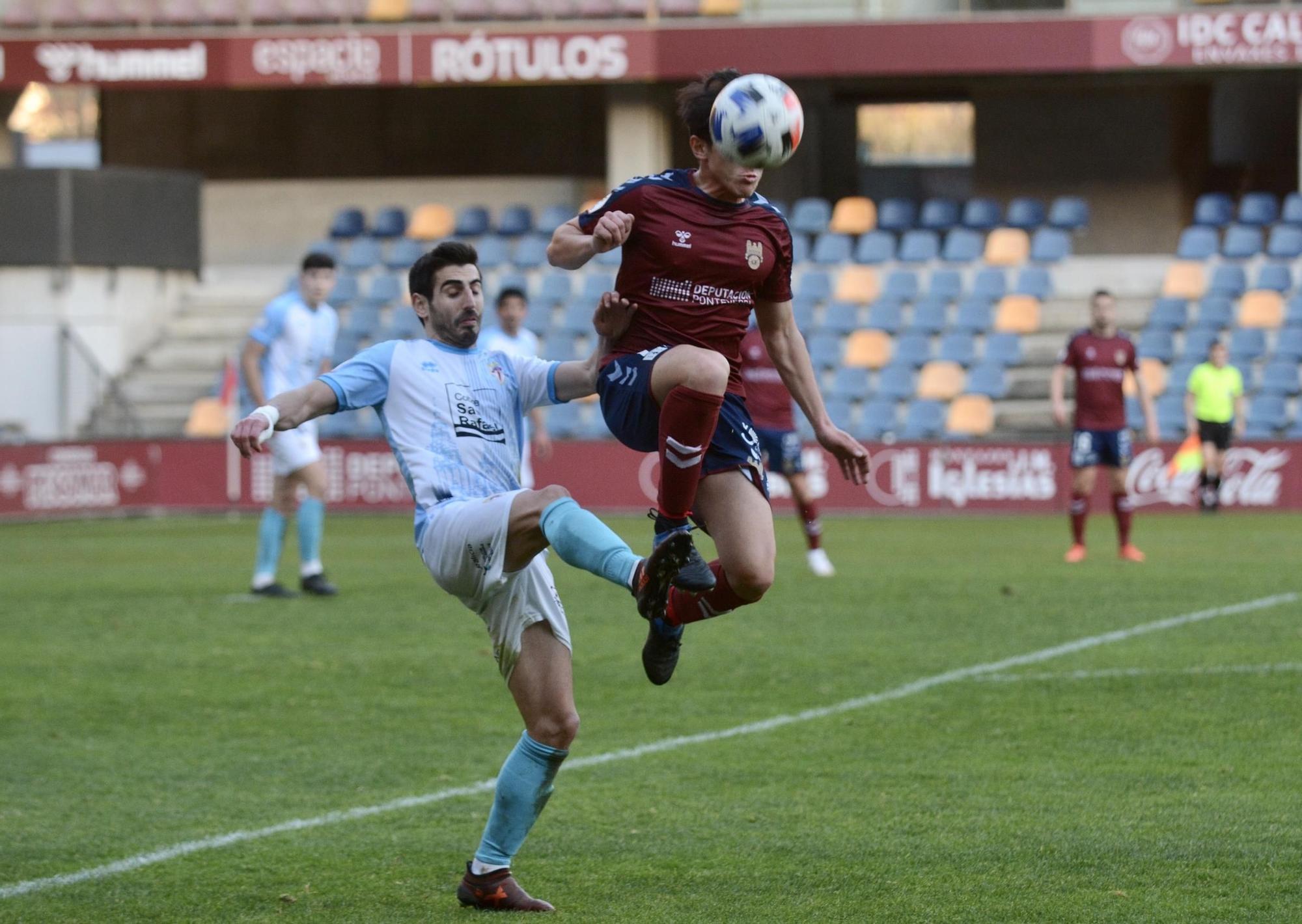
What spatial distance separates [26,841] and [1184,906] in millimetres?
4007

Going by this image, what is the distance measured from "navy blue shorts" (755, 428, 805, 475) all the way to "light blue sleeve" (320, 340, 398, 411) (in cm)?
869

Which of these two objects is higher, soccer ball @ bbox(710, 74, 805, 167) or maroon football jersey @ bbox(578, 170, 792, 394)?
soccer ball @ bbox(710, 74, 805, 167)

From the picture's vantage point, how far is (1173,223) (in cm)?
3058

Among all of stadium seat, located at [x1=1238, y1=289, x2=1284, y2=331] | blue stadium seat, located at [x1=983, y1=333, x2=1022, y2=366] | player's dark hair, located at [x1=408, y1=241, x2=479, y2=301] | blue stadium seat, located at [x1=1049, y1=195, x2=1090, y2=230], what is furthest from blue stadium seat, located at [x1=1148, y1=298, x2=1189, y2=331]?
player's dark hair, located at [x1=408, y1=241, x2=479, y2=301]

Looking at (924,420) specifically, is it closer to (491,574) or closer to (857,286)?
(857,286)

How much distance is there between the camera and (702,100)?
6.12 m

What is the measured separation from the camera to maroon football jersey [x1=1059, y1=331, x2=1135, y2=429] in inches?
616

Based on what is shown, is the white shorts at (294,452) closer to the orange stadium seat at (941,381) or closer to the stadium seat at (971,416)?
the stadium seat at (971,416)

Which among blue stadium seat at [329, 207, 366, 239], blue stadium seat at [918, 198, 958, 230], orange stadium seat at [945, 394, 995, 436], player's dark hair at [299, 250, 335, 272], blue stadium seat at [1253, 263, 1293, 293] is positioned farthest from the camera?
blue stadium seat at [329, 207, 366, 239]

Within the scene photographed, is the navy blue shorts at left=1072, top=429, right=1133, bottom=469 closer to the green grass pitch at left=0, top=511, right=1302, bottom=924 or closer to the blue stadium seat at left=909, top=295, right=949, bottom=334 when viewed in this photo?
the green grass pitch at left=0, top=511, right=1302, bottom=924

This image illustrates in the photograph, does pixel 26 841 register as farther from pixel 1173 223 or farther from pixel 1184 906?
pixel 1173 223

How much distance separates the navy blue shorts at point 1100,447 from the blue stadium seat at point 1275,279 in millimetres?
11534

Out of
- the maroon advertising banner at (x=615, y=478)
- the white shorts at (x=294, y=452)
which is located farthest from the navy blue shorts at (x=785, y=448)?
the maroon advertising banner at (x=615, y=478)

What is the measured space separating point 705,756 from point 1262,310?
19.9 meters
